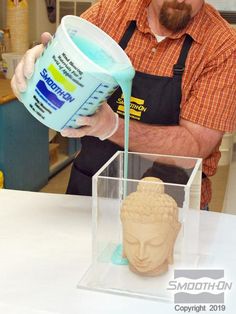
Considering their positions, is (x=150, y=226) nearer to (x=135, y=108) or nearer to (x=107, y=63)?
(x=107, y=63)

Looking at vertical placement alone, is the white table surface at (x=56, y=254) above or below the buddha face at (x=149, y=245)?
below

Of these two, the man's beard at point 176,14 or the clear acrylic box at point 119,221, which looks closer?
the clear acrylic box at point 119,221

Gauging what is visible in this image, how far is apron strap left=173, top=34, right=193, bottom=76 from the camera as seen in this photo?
4.45ft

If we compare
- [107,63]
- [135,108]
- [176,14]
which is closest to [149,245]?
[107,63]

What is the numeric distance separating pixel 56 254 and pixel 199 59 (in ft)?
2.16

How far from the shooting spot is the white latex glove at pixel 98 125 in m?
0.97

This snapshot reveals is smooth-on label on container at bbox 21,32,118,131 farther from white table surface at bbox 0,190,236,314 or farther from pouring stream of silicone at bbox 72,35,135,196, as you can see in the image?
white table surface at bbox 0,190,236,314

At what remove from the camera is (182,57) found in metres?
1.37

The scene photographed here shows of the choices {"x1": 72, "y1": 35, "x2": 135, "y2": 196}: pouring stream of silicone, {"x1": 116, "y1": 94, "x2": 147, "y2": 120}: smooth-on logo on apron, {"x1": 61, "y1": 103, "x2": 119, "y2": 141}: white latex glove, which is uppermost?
{"x1": 72, "y1": 35, "x2": 135, "y2": 196}: pouring stream of silicone

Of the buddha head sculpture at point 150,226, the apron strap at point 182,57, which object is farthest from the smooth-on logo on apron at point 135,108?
the buddha head sculpture at point 150,226

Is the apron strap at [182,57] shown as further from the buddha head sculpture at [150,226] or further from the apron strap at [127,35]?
the buddha head sculpture at [150,226]

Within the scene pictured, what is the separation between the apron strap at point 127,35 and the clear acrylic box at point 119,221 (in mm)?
496

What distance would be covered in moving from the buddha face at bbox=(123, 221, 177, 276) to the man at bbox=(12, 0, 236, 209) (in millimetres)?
406

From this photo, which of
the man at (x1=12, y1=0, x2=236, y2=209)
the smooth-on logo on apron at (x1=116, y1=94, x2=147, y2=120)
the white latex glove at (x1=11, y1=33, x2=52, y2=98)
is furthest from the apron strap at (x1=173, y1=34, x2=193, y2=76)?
the white latex glove at (x1=11, y1=33, x2=52, y2=98)
